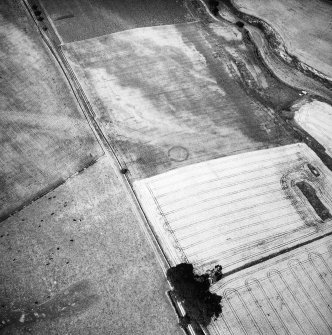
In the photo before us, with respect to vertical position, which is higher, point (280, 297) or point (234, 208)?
point (234, 208)

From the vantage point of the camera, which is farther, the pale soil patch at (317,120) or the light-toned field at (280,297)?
the pale soil patch at (317,120)

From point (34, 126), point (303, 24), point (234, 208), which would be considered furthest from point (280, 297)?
point (303, 24)

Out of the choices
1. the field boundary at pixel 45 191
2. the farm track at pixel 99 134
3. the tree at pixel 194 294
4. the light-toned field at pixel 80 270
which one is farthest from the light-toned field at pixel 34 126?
the tree at pixel 194 294

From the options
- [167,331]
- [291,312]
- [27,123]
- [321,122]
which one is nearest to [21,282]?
[167,331]

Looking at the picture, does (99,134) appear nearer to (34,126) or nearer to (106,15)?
(34,126)

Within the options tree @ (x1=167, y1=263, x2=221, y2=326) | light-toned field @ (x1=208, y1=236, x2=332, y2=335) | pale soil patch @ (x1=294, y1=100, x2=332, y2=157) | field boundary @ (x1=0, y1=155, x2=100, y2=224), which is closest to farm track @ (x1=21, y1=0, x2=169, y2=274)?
tree @ (x1=167, y1=263, x2=221, y2=326)

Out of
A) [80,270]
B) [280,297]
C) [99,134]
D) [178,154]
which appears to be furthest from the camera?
[99,134]

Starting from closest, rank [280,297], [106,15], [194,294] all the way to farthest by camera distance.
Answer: [194,294] → [280,297] → [106,15]

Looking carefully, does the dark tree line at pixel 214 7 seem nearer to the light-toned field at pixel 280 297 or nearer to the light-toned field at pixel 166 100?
the light-toned field at pixel 166 100
